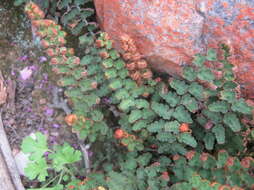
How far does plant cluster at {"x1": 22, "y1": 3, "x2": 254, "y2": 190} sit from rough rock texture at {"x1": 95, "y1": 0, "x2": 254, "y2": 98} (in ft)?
0.47

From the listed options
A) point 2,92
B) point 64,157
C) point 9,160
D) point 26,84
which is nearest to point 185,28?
point 64,157

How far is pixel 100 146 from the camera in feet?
10.4

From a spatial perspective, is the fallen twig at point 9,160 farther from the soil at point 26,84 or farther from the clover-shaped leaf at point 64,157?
the clover-shaped leaf at point 64,157

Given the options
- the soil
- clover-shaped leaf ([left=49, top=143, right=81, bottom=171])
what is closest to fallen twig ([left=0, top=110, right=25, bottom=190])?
the soil

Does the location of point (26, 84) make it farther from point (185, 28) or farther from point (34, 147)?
point (185, 28)

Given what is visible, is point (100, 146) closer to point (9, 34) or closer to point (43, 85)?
point (43, 85)

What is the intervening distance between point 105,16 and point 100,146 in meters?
1.19

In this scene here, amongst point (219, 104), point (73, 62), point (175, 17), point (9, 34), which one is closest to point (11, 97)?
point (9, 34)

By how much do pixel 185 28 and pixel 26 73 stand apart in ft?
5.27

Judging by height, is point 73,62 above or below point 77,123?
above

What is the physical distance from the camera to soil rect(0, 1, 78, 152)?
318 centimetres

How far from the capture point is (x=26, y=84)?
10.6 feet

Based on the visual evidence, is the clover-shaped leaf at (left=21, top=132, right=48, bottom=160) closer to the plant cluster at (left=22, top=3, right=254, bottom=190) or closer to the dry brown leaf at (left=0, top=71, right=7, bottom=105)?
the plant cluster at (left=22, top=3, right=254, bottom=190)

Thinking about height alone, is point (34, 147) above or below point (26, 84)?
below
